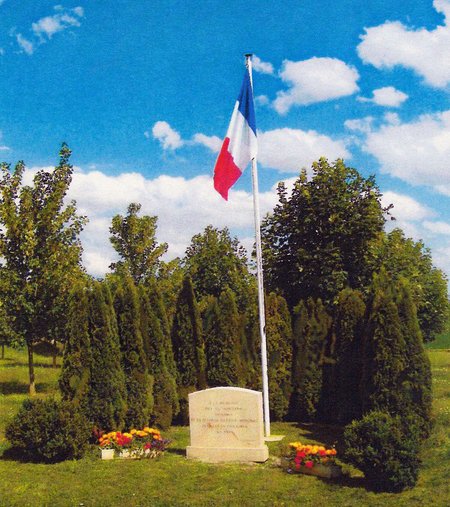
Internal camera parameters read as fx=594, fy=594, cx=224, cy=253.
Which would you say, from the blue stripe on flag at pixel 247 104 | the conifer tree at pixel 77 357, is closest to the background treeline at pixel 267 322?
the conifer tree at pixel 77 357

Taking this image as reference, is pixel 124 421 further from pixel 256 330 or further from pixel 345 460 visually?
pixel 345 460

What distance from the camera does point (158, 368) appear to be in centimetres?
1417

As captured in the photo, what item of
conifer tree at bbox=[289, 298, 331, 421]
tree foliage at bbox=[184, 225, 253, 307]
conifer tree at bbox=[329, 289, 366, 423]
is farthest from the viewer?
tree foliage at bbox=[184, 225, 253, 307]

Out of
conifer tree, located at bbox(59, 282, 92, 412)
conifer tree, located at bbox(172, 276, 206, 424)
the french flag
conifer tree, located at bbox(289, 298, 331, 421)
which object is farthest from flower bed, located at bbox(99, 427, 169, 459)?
the french flag

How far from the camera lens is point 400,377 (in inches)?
432

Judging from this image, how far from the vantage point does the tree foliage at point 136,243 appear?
28.8 meters

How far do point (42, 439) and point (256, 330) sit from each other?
6632mm

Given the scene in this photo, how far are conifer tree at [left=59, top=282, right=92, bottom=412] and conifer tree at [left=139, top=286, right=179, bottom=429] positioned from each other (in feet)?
6.32

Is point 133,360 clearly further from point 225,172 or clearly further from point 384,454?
point 384,454

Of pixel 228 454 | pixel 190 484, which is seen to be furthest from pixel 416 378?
pixel 190 484

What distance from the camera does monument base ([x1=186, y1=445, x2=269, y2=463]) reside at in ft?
34.3

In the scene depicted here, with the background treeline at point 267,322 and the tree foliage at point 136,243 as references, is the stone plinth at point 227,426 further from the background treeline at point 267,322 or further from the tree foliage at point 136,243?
the tree foliage at point 136,243

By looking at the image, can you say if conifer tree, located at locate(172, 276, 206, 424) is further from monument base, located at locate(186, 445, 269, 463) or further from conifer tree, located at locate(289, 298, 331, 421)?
monument base, located at locate(186, 445, 269, 463)

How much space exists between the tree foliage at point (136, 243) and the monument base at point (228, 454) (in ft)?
60.8
